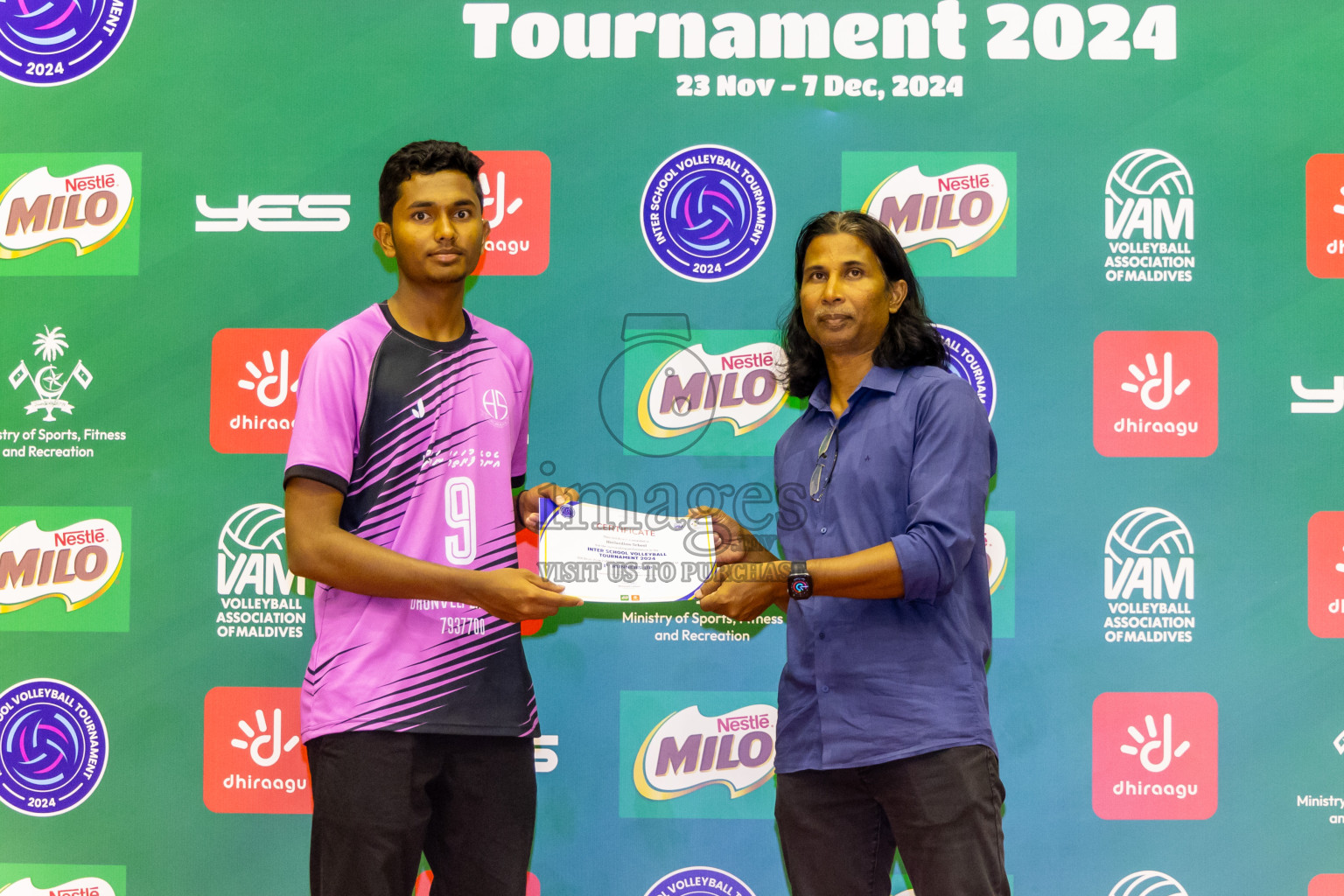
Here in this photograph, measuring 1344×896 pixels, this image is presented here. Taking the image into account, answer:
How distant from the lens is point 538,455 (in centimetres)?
282

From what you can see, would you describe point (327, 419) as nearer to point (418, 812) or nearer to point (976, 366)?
point (418, 812)

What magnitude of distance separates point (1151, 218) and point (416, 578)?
2.20 metres

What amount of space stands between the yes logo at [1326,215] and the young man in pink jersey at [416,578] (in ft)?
7.19

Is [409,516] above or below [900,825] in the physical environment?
above

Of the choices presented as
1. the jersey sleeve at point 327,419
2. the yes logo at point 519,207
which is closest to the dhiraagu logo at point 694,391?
the yes logo at point 519,207

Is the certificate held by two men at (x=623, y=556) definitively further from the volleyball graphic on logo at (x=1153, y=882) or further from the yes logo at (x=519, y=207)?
the volleyball graphic on logo at (x=1153, y=882)

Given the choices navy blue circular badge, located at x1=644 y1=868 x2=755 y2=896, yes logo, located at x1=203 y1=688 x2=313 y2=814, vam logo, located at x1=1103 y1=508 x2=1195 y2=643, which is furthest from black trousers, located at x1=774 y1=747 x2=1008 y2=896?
yes logo, located at x1=203 y1=688 x2=313 y2=814

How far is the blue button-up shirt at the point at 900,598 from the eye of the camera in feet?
6.15

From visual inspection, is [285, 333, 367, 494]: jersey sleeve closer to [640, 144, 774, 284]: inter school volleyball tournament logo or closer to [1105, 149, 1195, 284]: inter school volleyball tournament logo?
[640, 144, 774, 284]: inter school volleyball tournament logo

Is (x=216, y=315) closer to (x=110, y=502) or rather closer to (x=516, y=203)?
(x=110, y=502)

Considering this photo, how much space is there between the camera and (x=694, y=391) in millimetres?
2805

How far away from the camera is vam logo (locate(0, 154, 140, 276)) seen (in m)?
2.86

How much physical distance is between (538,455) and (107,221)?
141cm

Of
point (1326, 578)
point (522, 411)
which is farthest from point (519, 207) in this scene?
point (1326, 578)
